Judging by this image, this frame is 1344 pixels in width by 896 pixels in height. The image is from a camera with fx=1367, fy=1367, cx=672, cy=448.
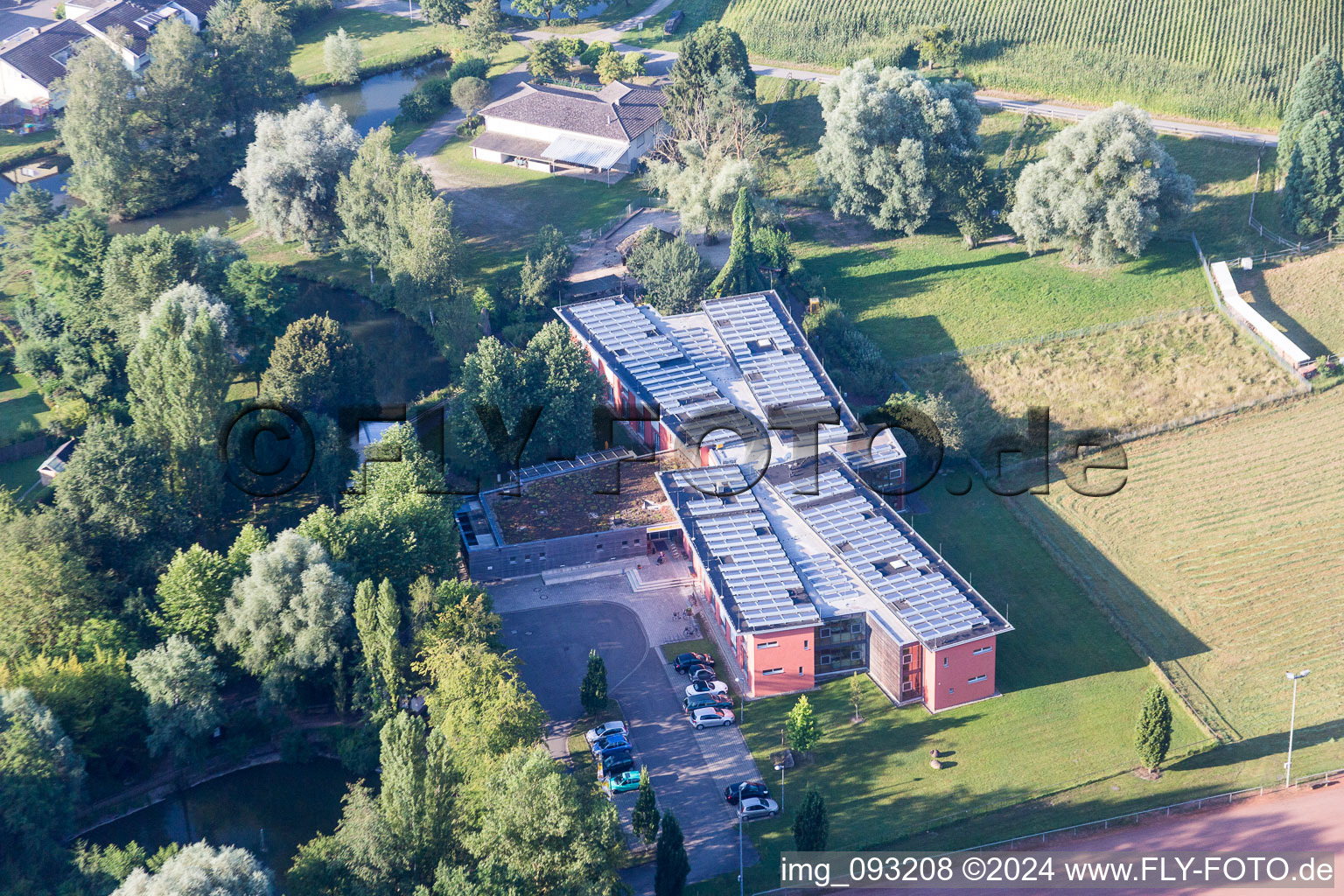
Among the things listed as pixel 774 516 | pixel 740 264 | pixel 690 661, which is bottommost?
pixel 690 661

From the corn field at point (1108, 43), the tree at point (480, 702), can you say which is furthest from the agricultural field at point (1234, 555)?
the corn field at point (1108, 43)

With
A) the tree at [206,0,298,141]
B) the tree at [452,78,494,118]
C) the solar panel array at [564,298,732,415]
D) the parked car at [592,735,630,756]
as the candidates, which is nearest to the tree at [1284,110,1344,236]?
the solar panel array at [564,298,732,415]

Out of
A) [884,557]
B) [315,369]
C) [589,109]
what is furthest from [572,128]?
[884,557]

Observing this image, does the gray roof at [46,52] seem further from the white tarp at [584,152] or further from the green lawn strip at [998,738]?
the green lawn strip at [998,738]

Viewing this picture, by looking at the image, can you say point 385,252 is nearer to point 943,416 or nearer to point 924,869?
point 943,416

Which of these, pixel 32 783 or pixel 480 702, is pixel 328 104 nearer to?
pixel 480 702
